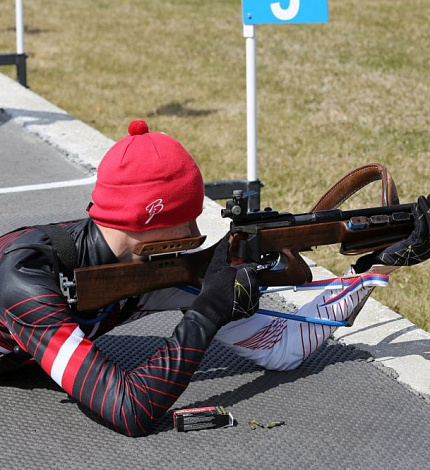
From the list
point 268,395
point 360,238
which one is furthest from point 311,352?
point 360,238

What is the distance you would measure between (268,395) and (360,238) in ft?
2.23

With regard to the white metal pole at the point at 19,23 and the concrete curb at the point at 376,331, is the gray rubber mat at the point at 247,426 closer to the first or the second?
the concrete curb at the point at 376,331

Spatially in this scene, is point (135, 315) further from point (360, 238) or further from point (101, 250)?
point (360, 238)

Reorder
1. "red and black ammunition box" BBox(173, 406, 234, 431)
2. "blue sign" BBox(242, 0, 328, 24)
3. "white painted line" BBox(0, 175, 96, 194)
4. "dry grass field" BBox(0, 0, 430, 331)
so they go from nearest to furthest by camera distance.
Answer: "red and black ammunition box" BBox(173, 406, 234, 431), "blue sign" BBox(242, 0, 328, 24), "white painted line" BBox(0, 175, 96, 194), "dry grass field" BBox(0, 0, 430, 331)

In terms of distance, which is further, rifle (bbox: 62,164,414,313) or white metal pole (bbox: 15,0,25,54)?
white metal pole (bbox: 15,0,25,54)

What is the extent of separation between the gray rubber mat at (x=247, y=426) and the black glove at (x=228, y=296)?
0.46 m

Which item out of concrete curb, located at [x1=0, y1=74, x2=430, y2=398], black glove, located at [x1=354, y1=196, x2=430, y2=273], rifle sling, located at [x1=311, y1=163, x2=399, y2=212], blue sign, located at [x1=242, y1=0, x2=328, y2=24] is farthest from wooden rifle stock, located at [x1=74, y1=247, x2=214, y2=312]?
blue sign, located at [x1=242, y1=0, x2=328, y2=24]

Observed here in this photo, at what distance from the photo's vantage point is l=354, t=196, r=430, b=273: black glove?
3350mm

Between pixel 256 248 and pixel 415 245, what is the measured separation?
0.60 meters

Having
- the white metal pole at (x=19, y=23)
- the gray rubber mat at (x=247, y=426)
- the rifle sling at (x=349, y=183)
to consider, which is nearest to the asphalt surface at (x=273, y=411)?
the gray rubber mat at (x=247, y=426)

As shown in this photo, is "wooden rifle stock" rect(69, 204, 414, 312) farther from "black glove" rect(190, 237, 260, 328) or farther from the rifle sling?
the rifle sling

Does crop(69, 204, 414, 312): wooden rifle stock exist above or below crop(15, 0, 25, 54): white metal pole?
below

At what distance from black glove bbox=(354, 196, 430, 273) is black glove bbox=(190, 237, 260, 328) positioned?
59 cm

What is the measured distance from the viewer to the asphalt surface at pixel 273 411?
3137mm
